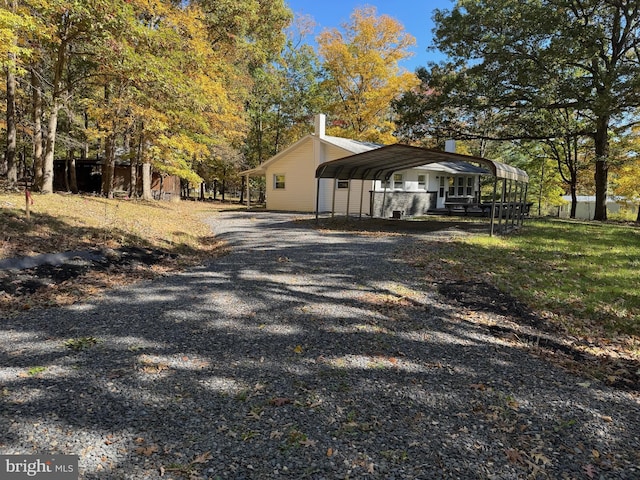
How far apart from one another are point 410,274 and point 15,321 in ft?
18.9

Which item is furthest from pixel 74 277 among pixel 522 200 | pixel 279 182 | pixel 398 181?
pixel 279 182

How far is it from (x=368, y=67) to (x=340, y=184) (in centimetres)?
1184

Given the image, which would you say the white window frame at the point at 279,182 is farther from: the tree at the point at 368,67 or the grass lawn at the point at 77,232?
the grass lawn at the point at 77,232

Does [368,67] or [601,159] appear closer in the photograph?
[601,159]

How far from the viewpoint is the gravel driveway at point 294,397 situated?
7.82 ft

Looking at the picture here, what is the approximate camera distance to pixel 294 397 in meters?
3.06

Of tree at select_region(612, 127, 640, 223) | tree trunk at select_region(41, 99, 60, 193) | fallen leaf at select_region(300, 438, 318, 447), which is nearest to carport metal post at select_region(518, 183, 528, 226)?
tree at select_region(612, 127, 640, 223)

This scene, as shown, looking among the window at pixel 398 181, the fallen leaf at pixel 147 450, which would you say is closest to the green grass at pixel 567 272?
the fallen leaf at pixel 147 450

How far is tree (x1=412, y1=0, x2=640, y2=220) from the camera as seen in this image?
1562cm

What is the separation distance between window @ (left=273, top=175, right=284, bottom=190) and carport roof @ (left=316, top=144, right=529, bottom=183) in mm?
7736

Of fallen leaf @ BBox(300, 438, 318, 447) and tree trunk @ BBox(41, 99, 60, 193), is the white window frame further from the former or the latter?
fallen leaf @ BBox(300, 438, 318, 447)

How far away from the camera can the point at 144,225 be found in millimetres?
10531

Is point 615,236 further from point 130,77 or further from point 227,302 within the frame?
point 130,77

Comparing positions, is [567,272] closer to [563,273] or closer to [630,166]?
[563,273]
